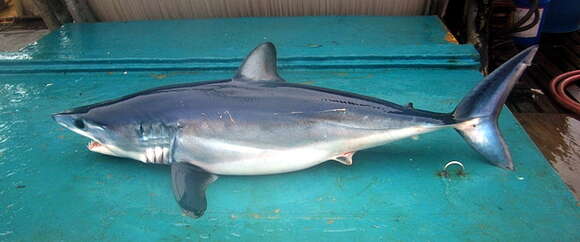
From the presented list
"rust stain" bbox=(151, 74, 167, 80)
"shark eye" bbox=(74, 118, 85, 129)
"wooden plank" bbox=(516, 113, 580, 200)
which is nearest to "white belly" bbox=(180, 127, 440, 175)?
"shark eye" bbox=(74, 118, 85, 129)

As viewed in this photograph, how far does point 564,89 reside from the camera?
3.60 m

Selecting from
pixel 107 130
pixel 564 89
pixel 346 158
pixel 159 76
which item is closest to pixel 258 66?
pixel 346 158

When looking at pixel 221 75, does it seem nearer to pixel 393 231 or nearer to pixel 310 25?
pixel 310 25

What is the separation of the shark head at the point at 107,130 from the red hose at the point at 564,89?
327cm

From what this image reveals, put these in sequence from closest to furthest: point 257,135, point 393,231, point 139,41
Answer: point 393,231 < point 257,135 < point 139,41

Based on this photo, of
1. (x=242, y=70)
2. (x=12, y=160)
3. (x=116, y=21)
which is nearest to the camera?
(x=242, y=70)

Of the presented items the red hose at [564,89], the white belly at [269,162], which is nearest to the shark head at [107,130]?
the white belly at [269,162]

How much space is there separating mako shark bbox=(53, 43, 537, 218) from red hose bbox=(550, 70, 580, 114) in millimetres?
2104

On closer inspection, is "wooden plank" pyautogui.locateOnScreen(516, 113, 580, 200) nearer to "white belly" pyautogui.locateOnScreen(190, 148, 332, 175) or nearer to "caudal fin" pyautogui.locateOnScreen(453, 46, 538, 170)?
"caudal fin" pyautogui.locateOnScreen(453, 46, 538, 170)

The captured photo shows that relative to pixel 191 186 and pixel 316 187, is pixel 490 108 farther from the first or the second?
pixel 191 186

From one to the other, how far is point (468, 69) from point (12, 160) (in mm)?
2675

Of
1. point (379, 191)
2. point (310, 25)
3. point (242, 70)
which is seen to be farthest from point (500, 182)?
point (310, 25)

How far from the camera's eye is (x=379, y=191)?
5.54ft

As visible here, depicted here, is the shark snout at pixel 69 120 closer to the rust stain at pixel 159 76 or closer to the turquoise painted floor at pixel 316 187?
the turquoise painted floor at pixel 316 187
